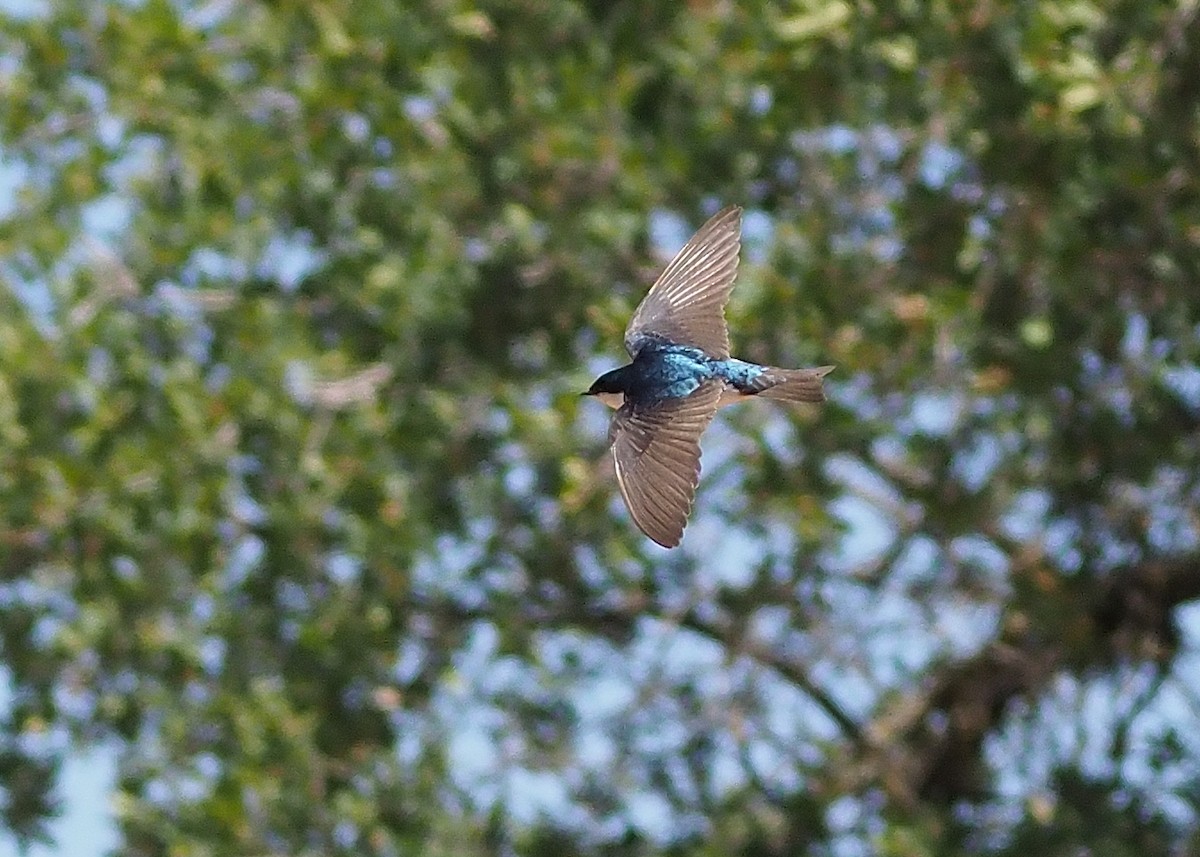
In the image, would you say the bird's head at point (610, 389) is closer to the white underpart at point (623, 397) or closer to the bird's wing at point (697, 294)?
the white underpart at point (623, 397)

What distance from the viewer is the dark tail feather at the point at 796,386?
4.36 m

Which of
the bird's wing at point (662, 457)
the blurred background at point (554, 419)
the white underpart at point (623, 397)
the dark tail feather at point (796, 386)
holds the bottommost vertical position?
the bird's wing at point (662, 457)

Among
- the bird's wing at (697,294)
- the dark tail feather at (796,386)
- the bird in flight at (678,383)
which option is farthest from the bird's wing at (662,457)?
the bird's wing at (697,294)

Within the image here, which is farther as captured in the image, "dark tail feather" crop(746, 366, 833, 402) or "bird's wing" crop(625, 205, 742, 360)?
"bird's wing" crop(625, 205, 742, 360)

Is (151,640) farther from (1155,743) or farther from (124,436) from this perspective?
(1155,743)

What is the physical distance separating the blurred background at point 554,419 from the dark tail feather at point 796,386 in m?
2.16

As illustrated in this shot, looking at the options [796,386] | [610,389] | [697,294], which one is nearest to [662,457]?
[796,386]

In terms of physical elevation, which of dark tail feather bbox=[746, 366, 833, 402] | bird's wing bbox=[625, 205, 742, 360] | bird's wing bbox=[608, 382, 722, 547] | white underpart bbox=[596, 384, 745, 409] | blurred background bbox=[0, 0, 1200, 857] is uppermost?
blurred background bbox=[0, 0, 1200, 857]

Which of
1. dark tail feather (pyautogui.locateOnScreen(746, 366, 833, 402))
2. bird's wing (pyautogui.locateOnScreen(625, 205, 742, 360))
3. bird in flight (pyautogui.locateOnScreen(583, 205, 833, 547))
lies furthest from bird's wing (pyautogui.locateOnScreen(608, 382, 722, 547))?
bird's wing (pyautogui.locateOnScreen(625, 205, 742, 360))

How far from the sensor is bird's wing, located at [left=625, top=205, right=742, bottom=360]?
4.88 meters

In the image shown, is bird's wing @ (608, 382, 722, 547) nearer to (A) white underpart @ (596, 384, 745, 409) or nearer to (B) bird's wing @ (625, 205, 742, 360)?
(A) white underpart @ (596, 384, 745, 409)

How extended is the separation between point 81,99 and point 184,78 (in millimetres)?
469

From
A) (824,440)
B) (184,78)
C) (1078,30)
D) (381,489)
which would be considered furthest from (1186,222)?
(184,78)

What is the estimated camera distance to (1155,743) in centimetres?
705
